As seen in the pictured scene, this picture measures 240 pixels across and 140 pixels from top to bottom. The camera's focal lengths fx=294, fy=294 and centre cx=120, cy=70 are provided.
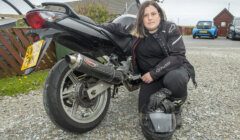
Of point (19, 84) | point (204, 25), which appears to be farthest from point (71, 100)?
point (204, 25)

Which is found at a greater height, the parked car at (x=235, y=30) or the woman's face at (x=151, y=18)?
the woman's face at (x=151, y=18)

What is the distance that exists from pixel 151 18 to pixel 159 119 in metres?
1.03

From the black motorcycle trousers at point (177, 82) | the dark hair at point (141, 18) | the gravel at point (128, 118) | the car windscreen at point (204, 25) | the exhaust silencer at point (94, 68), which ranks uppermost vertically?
the dark hair at point (141, 18)

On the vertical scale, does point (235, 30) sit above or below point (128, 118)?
below

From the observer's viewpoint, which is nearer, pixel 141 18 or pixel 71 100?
pixel 71 100

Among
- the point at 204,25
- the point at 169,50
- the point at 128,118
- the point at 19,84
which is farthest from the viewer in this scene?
the point at 204,25

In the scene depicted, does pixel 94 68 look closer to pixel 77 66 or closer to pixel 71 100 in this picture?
pixel 77 66

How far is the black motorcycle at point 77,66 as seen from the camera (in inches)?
95.6

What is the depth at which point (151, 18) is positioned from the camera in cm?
293

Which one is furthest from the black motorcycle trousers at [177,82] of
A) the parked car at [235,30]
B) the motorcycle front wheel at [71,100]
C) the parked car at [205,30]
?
the parked car at [205,30]

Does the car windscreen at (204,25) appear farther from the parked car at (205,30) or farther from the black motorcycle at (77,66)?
the black motorcycle at (77,66)

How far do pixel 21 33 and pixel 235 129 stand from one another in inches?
197

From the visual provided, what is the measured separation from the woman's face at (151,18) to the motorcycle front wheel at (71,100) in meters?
0.76

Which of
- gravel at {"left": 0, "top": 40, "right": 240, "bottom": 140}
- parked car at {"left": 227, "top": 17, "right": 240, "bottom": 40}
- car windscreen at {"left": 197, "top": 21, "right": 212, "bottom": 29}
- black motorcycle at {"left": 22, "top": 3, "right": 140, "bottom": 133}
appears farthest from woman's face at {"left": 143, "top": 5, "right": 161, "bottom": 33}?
car windscreen at {"left": 197, "top": 21, "right": 212, "bottom": 29}
